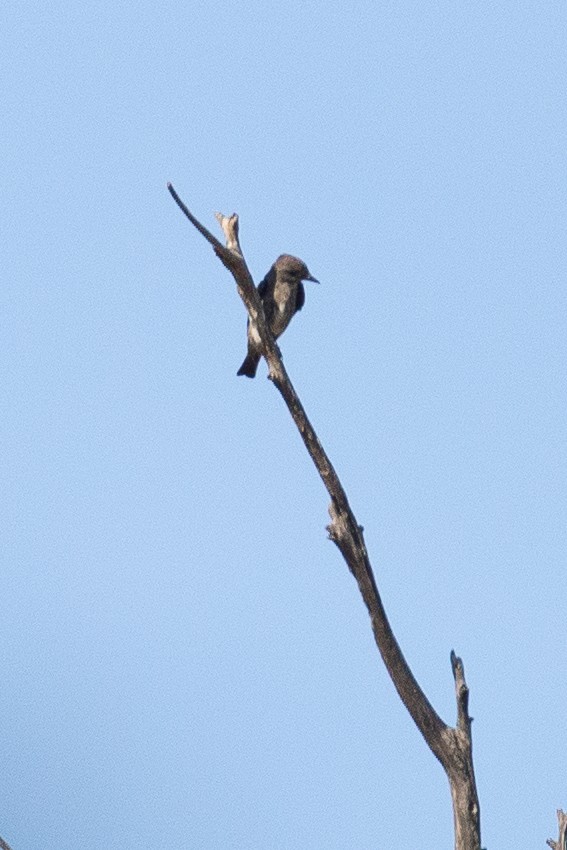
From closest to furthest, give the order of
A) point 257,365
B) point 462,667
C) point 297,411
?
point 462,667, point 297,411, point 257,365

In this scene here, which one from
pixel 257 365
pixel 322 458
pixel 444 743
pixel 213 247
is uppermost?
pixel 257 365

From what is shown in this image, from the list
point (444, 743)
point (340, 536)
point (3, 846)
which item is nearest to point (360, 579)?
point (340, 536)

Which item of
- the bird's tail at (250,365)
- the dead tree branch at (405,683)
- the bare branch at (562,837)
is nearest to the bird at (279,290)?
the bird's tail at (250,365)

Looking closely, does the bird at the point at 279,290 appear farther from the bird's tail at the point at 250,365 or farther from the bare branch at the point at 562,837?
the bare branch at the point at 562,837

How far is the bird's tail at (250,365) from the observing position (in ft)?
31.0

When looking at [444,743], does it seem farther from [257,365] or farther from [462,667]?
[257,365]

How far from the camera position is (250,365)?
9484 mm

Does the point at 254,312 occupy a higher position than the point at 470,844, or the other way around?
the point at 254,312

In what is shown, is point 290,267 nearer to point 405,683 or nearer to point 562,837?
point 405,683

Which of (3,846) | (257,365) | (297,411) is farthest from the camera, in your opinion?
(257,365)

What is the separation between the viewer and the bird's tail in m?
9.45

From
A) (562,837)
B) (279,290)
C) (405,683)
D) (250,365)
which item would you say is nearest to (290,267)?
(279,290)

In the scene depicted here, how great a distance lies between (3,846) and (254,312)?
2.77 meters

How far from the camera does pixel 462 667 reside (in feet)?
19.4
